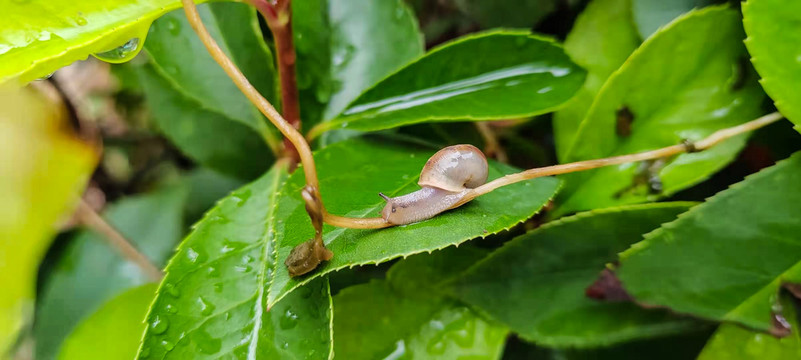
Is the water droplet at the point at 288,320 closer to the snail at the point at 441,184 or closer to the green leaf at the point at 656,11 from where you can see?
the snail at the point at 441,184

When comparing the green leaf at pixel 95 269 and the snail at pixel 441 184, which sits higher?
the snail at pixel 441 184

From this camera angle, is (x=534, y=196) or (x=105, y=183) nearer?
(x=534, y=196)

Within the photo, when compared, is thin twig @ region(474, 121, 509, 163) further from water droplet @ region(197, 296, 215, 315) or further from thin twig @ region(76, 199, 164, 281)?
thin twig @ region(76, 199, 164, 281)

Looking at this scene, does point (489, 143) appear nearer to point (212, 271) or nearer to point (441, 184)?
point (441, 184)

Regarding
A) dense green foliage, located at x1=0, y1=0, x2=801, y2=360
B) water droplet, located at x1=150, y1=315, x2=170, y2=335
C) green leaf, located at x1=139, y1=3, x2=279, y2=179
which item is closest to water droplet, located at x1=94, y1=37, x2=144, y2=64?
dense green foliage, located at x1=0, y1=0, x2=801, y2=360

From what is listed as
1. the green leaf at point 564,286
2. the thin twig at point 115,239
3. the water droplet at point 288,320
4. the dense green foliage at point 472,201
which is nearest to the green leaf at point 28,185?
the dense green foliage at point 472,201

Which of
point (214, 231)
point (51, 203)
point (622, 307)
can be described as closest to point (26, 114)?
point (51, 203)

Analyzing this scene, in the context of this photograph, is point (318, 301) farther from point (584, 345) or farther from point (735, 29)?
point (735, 29)
